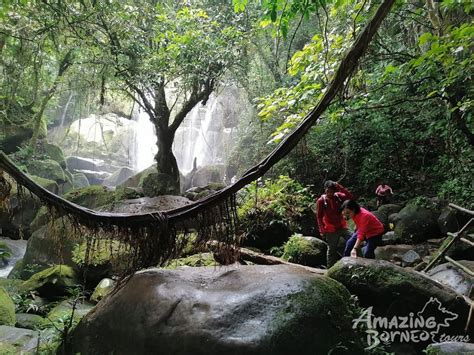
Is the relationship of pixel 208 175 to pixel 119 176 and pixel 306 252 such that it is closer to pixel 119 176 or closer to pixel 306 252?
pixel 119 176

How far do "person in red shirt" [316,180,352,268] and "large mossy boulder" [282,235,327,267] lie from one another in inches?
30.5

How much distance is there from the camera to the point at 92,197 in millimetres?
11844

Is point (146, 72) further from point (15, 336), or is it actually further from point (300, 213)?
point (15, 336)

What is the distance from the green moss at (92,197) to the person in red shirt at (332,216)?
285 inches

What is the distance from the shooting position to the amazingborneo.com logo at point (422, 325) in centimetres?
402

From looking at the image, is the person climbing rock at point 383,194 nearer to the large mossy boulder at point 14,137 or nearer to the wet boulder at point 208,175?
the wet boulder at point 208,175

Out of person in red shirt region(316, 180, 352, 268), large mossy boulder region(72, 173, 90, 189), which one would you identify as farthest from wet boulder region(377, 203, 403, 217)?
large mossy boulder region(72, 173, 90, 189)

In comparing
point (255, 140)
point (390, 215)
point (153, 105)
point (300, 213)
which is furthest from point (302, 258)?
point (255, 140)

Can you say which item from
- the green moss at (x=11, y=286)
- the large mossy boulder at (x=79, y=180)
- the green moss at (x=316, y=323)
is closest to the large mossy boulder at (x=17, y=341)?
the green moss at (x=11, y=286)

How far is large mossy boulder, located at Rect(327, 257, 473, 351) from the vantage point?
13.5 ft

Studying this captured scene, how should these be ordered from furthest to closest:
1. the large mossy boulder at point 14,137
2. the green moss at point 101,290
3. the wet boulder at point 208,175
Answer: the wet boulder at point 208,175 < the large mossy boulder at point 14,137 < the green moss at point 101,290

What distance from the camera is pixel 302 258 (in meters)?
7.23

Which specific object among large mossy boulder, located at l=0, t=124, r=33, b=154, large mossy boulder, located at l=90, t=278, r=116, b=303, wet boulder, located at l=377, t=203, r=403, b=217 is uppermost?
large mossy boulder, located at l=0, t=124, r=33, b=154

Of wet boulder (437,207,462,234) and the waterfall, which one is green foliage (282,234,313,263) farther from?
the waterfall
